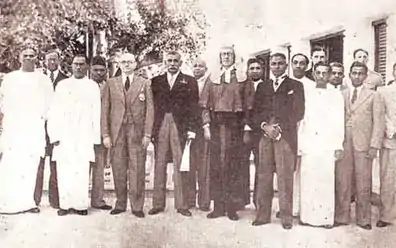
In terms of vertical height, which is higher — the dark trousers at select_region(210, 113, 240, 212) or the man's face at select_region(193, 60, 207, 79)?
the man's face at select_region(193, 60, 207, 79)

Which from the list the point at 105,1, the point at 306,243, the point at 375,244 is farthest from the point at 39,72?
the point at 375,244

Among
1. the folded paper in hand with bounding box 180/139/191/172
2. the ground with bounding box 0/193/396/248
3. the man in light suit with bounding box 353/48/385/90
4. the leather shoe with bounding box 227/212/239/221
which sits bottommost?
the ground with bounding box 0/193/396/248

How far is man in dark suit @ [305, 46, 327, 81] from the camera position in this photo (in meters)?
2.04

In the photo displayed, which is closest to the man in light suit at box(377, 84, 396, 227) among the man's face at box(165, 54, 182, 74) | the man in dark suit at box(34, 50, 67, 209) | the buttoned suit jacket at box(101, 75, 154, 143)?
the man's face at box(165, 54, 182, 74)

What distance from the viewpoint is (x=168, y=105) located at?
2.07 meters

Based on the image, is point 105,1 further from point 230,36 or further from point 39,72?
point 230,36

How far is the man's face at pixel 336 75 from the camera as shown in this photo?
2059 millimetres

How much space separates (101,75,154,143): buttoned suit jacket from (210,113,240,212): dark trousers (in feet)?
0.85

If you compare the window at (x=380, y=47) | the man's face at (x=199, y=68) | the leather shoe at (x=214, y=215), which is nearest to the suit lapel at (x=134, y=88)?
the man's face at (x=199, y=68)

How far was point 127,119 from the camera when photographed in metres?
2.08

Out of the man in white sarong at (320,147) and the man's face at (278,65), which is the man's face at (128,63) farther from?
the man in white sarong at (320,147)

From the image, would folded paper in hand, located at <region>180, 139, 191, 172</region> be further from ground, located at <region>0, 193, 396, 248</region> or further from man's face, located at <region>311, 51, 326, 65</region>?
man's face, located at <region>311, 51, 326, 65</region>

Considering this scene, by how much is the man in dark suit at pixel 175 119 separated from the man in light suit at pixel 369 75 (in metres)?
0.65

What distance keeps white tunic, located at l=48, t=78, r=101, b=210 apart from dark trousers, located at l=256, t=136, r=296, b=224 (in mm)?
668
